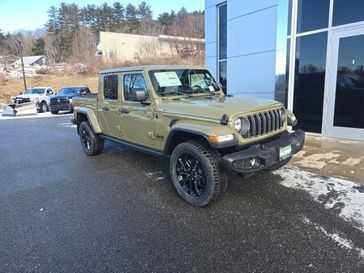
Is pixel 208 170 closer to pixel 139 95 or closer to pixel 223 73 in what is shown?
pixel 139 95

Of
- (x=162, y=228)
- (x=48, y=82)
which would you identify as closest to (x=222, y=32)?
(x=162, y=228)

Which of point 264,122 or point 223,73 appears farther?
point 223,73

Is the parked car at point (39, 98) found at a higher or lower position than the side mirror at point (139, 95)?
lower

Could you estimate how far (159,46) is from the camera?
5316 cm

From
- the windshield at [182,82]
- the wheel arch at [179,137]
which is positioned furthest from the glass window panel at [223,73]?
the wheel arch at [179,137]

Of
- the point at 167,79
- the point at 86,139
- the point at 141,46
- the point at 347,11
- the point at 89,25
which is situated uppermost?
the point at 89,25

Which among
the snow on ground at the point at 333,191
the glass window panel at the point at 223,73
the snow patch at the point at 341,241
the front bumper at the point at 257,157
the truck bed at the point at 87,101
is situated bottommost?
the snow patch at the point at 341,241

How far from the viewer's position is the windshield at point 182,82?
14.8 feet

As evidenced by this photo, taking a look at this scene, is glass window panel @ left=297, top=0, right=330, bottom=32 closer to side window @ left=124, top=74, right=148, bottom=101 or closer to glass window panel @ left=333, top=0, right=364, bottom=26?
glass window panel @ left=333, top=0, right=364, bottom=26

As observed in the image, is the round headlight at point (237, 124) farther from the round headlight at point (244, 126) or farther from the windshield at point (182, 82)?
the windshield at point (182, 82)

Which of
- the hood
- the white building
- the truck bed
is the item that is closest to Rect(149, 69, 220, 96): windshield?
the hood

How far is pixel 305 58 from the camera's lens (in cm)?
742

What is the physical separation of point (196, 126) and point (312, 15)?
551 cm

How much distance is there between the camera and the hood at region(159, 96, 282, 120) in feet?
11.8
